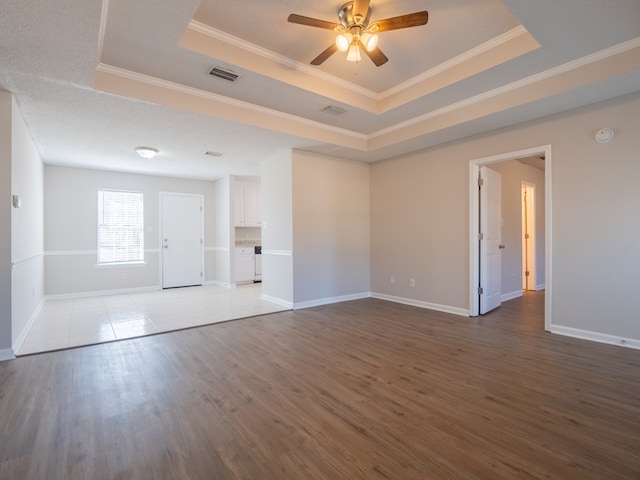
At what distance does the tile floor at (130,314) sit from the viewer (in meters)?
3.62

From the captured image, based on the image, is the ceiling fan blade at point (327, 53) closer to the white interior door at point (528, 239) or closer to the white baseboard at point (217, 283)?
the white interior door at point (528, 239)

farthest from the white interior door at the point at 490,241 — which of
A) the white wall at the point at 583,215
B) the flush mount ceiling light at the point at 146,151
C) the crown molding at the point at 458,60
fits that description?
the flush mount ceiling light at the point at 146,151

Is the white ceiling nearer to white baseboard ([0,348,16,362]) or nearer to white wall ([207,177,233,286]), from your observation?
white baseboard ([0,348,16,362])

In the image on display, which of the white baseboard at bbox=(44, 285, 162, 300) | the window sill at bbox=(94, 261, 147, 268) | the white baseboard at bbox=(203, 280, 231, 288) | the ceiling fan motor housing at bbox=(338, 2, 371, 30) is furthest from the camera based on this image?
the white baseboard at bbox=(203, 280, 231, 288)

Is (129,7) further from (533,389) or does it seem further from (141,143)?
(533,389)

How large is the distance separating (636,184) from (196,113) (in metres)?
4.65

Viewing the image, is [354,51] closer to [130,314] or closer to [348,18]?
[348,18]

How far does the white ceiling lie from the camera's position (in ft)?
7.68

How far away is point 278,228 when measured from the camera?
530 centimetres

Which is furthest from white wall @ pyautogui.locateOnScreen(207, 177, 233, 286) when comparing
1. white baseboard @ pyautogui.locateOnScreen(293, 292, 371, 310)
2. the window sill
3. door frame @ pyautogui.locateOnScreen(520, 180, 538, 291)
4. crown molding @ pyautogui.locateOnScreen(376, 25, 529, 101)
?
door frame @ pyautogui.locateOnScreen(520, 180, 538, 291)

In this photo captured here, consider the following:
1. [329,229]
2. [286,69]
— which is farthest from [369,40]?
[329,229]

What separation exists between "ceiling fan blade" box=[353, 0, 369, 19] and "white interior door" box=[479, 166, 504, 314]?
2910mm

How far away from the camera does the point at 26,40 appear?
7.45ft

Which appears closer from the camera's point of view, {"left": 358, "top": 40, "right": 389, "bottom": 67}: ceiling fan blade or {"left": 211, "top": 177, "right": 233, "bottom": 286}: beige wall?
{"left": 358, "top": 40, "right": 389, "bottom": 67}: ceiling fan blade
